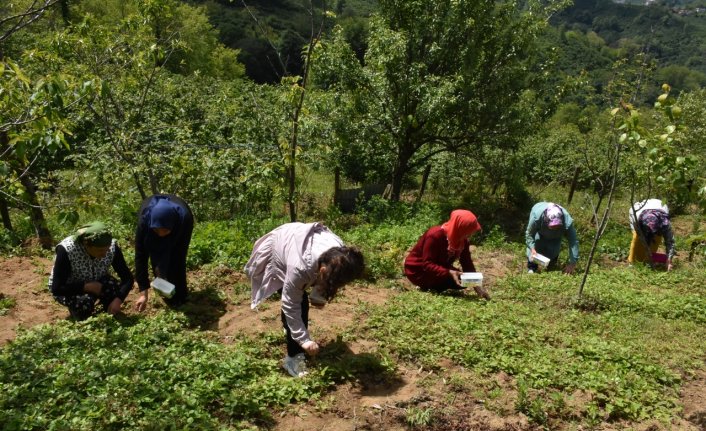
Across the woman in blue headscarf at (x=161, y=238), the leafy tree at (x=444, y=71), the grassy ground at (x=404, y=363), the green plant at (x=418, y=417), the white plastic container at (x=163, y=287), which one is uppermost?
the leafy tree at (x=444, y=71)

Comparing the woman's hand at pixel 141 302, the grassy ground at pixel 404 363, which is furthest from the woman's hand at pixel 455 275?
the woman's hand at pixel 141 302

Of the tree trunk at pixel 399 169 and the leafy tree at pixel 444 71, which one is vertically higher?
the leafy tree at pixel 444 71

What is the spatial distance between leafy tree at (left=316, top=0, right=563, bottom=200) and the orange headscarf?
14.4ft

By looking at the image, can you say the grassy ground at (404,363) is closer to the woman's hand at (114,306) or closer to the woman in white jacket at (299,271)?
the woman's hand at (114,306)

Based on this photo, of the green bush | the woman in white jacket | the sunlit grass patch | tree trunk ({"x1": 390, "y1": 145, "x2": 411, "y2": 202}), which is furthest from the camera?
tree trunk ({"x1": 390, "y1": 145, "x2": 411, "y2": 202})

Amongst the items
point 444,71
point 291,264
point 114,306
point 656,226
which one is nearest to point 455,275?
point 291,264

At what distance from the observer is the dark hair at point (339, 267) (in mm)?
3646

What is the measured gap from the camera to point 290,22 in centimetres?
6688

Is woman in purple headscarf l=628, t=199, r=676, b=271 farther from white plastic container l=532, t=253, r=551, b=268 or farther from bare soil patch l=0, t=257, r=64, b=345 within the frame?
bare soil patch l=0, t=257, r=64, b=345

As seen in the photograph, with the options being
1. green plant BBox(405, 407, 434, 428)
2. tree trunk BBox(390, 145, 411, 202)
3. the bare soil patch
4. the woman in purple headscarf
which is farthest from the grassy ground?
tree trunk BBox(390, 145, 411, 202)

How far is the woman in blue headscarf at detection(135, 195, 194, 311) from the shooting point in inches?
196

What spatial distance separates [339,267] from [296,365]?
3.70 feet

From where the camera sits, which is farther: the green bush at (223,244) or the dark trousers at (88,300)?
the green bush at (223,244)

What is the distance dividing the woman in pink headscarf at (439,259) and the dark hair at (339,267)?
7.52ft
